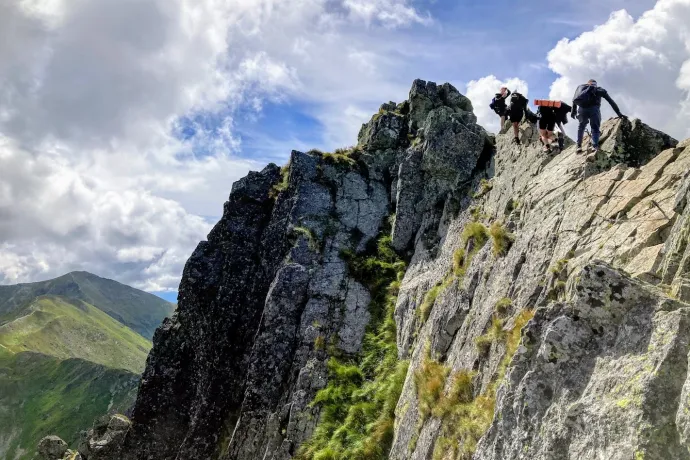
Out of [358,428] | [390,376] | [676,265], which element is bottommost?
[358,428]

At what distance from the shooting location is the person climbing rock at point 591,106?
1984 centimetres

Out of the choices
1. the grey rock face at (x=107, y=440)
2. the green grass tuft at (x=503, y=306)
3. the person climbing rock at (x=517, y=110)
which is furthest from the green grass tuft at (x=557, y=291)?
the grey rock face at (x=107, y=440)

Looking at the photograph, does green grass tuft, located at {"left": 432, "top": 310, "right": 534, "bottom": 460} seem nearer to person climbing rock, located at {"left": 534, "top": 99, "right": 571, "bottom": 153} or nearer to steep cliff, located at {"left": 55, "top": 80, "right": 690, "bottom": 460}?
steep cliff, located at {"left": 55, "top": 80, "right": 690, "bottom": 460}

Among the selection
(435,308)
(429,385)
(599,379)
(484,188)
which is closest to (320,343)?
(435,308)

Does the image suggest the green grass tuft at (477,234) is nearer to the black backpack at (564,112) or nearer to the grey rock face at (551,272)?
the grey rock face at (551,272)

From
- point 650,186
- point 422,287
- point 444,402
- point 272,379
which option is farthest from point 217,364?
point 650,186

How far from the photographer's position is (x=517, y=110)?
26609 mm

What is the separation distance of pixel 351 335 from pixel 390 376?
5320 mm

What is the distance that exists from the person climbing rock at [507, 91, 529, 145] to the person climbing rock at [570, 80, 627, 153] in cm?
601

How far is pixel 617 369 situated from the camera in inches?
388

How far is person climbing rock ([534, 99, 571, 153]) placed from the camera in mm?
23359

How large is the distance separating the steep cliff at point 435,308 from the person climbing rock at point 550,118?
0.87 meters

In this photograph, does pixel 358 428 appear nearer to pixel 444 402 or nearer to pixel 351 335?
pixel 351 335

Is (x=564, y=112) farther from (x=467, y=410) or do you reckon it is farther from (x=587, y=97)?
(x=467, y=410)
